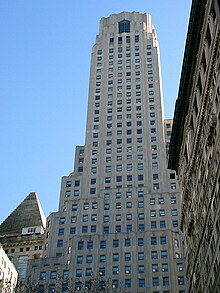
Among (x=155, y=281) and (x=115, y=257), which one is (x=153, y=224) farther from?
(x=155, y=281)

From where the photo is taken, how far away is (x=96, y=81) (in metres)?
157

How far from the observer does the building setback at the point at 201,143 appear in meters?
58.1

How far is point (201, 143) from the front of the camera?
6688 cm

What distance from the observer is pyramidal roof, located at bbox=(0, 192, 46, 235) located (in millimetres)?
167625

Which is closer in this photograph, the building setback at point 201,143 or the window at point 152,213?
the building setback at point 201,143

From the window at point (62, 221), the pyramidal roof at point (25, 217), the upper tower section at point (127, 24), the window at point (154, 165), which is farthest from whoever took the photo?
the upper tower section at point (127, 24)

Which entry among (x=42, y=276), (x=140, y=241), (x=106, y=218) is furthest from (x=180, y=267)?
(x=42, y=276)

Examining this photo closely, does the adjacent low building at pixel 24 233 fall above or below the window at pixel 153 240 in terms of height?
above

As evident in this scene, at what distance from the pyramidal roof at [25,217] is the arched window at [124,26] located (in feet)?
205

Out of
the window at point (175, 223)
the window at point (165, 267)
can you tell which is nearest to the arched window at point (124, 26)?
the window at point (175, 223)

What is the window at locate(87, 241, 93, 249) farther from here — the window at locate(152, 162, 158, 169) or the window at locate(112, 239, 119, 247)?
the window at locate(152, 162, 158, 169)

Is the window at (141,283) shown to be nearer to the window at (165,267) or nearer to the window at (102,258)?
the window at (165,267)

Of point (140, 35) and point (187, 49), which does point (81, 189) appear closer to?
point (140, 35)

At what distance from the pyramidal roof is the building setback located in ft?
310
